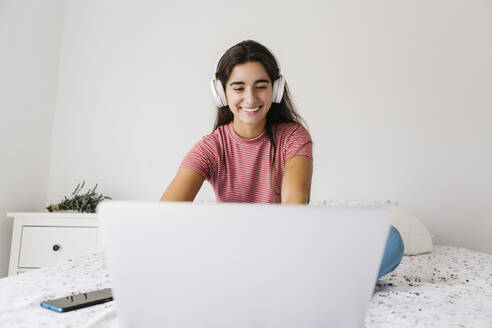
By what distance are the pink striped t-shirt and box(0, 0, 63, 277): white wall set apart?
1.59 meters

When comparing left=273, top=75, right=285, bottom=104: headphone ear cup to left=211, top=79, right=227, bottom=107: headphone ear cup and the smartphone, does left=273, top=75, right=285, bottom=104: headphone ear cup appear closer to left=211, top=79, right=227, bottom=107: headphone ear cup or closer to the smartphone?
left=211, top=79, right=227, bottom=107: headphone ear cup

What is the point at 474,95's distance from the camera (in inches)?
95.0

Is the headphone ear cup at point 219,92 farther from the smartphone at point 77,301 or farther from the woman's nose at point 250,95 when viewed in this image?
the smartphone at point 77,301

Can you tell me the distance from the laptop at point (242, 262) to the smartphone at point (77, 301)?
1.28 ft

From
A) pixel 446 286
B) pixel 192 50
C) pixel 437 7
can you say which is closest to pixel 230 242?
pixel 446 286

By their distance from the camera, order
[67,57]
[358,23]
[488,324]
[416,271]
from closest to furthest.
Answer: [488,324], [416,271], [358,23], [67,57]

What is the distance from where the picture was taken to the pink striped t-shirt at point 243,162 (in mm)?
1320

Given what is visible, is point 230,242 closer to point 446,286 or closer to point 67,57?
point 446,286

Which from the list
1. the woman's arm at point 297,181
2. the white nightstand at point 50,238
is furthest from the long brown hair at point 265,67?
→ the white nightstand at point 50,238

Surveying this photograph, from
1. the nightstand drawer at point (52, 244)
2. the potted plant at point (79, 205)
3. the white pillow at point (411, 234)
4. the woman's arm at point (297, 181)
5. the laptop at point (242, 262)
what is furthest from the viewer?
the potted plant at point (79, 205)

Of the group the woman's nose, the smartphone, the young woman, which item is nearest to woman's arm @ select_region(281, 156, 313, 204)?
the young woman

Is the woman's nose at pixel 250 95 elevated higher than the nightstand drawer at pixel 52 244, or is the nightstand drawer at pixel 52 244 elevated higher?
the woman's nose at pixel 250 95

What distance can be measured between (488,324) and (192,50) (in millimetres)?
2333

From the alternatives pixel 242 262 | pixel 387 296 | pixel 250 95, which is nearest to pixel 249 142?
pixel 250 95
